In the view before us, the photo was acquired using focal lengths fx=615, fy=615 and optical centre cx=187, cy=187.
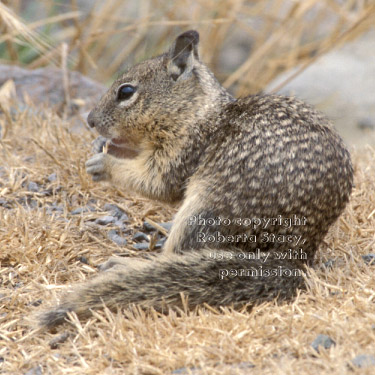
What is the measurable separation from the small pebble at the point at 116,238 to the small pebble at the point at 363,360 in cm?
Result: 199

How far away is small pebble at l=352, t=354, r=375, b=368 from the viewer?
7.68 ft

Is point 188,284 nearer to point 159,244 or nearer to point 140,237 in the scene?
point 159,244

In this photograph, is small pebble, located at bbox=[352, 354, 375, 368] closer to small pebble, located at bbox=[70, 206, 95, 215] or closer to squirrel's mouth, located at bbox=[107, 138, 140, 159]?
squirrel's mouth, located at bbox=[107, 138, 140, 159]

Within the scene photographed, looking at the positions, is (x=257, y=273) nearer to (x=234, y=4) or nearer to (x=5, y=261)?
(x=5, y=261)

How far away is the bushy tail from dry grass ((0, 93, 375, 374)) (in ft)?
0.25

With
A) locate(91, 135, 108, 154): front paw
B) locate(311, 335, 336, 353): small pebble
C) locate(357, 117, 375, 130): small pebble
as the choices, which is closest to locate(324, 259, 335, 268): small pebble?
locate(311, 335, 336, 353): small pebble

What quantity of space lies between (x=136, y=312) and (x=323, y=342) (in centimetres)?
89

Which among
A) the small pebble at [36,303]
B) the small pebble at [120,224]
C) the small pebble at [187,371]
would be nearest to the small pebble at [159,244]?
the small pebble at [120,224]

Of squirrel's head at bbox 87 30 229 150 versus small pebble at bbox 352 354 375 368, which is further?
squirrel's head at bbox 87 30 229 150

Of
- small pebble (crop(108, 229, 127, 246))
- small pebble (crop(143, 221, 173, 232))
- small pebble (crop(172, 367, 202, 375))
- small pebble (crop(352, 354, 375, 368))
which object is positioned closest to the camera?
small pebble (crop(352, 354, 375, 368))

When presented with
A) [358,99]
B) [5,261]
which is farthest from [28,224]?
[358,99]

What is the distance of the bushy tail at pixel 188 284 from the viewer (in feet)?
9.93

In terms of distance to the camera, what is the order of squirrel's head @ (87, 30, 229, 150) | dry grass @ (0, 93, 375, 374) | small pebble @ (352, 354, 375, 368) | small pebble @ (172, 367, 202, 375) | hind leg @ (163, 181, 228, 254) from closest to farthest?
small pebble @ (352, 354, 375, 368) → small pebble @ (172, 367, 202, 375) → dry grass @ (0, 93, 375, 374) → hind leg @ (163, 181, 228, 254) → squirrel's head @ (87, 30, 229, 150)

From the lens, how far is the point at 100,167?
410 cm
